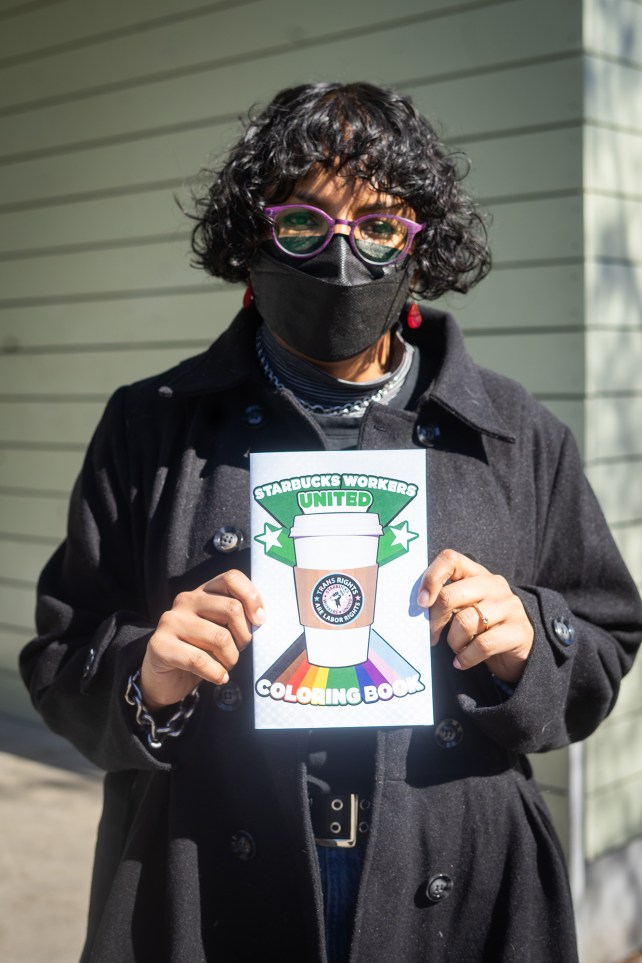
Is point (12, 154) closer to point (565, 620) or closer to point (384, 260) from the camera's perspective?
point (384, 260)

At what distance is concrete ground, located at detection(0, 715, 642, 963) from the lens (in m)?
3.71

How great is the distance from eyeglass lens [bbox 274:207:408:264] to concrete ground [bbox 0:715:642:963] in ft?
8.86

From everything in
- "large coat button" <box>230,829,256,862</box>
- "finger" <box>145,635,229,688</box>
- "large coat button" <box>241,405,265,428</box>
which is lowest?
"large coat button" <box>230,829,256,862</box>

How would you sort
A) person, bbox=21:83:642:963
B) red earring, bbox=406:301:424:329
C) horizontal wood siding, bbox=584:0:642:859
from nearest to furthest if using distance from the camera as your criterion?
person, bbox=21:83:642:963
red earring, bbox=406:301:424:329
horizontal wood siding, bbox=584:0:642:859

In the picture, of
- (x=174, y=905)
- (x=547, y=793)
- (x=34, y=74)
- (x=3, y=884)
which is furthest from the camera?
(x=34, y=74)

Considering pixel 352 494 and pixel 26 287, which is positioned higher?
pixel 26 287

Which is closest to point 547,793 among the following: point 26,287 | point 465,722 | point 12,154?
point 465,722

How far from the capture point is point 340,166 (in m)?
1.84

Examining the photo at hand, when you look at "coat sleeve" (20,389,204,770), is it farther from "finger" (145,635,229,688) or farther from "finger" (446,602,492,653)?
"finger" (446,602,492,653)

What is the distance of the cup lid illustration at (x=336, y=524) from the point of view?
1639 mm

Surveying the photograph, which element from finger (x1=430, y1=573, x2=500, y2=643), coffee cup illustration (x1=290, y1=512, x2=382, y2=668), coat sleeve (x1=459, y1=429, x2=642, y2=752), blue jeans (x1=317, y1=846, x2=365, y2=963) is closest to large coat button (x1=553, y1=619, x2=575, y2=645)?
coat sleeve (x1=459, y1=429, x2=642, y2=752)

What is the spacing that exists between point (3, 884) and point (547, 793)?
1977 mm

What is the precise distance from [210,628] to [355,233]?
27.0 inches

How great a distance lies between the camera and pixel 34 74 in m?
5.34
